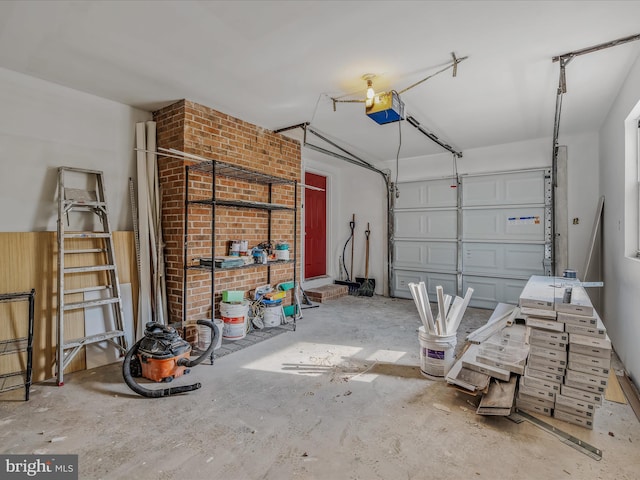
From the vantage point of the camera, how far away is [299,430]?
6.82 feet

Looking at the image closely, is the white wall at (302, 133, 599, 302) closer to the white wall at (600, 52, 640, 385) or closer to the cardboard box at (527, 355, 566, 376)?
the white wall at (600, 52, 640, 385)

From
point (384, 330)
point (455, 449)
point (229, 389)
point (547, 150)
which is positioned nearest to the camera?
point (455, 449)

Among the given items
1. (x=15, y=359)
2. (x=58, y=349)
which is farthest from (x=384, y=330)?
(x=15, y=359)

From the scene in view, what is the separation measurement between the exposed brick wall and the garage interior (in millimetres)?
27

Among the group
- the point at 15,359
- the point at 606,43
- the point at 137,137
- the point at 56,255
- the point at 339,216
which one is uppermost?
the point at 606,43

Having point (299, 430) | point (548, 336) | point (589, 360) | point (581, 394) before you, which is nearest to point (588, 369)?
point (589, 360)

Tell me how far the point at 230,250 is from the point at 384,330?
7.08 feet

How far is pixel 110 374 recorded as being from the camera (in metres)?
2.89

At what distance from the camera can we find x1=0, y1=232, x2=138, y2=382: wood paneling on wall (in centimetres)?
267

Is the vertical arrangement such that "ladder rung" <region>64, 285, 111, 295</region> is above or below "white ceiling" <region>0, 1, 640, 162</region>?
below

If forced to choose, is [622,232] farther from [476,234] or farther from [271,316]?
[271,316]

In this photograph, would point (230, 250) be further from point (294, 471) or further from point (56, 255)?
point (294, 471)

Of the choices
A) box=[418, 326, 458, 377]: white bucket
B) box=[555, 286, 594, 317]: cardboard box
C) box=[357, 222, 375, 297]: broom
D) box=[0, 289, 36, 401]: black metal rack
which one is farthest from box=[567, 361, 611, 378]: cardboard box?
box=[357, 222, 375, 297]: broom

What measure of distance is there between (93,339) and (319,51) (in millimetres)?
3085
